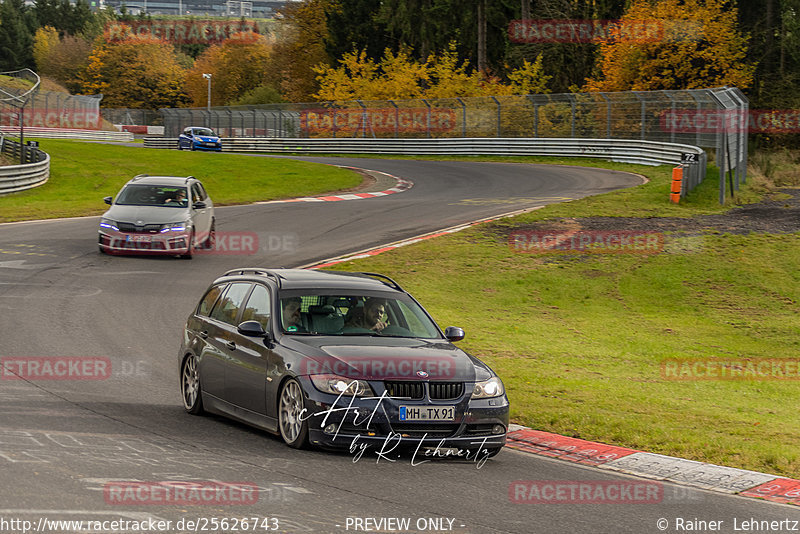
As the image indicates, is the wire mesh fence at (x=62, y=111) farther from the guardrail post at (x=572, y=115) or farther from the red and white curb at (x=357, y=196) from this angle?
the red and white curb at (x=357, y=196)

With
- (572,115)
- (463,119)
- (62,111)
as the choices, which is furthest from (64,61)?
(572,115)

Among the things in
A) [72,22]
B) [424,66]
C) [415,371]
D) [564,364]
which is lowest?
[564,364]

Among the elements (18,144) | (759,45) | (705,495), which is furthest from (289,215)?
(759,45)

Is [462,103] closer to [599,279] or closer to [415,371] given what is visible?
[599,279]

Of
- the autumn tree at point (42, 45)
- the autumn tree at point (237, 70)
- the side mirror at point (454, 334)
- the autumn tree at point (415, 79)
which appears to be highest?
the autumn tree at point (42, 45)

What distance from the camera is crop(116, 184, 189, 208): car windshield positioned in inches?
891

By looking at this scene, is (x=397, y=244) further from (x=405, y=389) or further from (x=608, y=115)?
(x=608, y=115)

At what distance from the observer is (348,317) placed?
368 inches

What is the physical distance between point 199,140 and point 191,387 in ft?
190

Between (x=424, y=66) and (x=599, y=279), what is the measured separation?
52322 millimetres

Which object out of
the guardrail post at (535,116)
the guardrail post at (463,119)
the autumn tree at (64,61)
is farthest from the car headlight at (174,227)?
the autumn tree at (64,61)

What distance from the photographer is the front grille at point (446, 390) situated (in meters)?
8.36

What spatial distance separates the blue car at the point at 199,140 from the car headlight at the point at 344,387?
197 ft

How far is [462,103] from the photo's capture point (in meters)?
54.6
